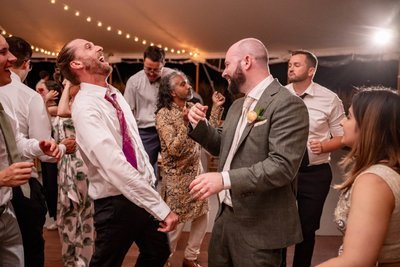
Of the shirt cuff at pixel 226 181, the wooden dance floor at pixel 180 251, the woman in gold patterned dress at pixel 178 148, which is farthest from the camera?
the wooden dance floor at pixel 180 251

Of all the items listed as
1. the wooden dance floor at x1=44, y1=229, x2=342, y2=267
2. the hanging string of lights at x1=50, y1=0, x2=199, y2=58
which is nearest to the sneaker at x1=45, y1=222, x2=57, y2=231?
the wooden dance floor at x1=44, y1=229, x2=342, y2=267

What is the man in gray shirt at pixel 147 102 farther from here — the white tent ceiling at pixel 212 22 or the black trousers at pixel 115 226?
the white tent ceiling at pixel 212 22

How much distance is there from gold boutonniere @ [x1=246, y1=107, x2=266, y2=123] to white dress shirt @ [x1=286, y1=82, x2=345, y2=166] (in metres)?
1.21

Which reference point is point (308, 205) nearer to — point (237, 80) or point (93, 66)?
point (237, 80)

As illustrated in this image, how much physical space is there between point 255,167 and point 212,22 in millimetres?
5862

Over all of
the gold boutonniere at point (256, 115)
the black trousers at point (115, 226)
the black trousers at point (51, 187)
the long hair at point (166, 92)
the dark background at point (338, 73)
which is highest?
the dark background at point (338, 73)

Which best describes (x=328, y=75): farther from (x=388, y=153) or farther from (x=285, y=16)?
(x=388, y=153)

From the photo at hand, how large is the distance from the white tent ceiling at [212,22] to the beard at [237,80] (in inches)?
177

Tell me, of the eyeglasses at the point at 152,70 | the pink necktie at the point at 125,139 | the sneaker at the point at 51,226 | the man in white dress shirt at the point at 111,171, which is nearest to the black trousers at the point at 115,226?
the man in white dress shirt at the point at 111,171

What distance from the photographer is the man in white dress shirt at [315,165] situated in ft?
9.59

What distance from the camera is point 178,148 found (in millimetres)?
2996

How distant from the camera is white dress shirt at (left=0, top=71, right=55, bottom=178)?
2473 mm

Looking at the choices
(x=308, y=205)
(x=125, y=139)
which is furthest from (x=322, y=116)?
(x=125, y=139)

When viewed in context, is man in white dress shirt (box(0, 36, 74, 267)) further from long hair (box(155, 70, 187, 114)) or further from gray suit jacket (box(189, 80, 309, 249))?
gray suit jacket (box(189, 80, 309, 249))
